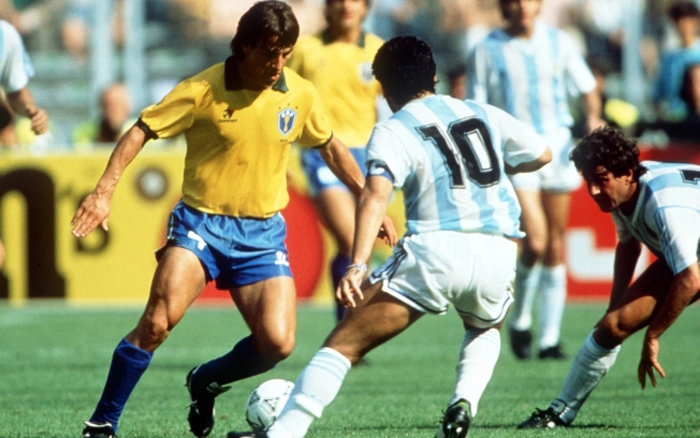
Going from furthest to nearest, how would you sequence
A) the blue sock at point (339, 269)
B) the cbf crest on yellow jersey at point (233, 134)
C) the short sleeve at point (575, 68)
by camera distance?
the short sleeve at point (575, 68) → the blue sock at point (339, 269) → the cbf crest on yellow jersey at point (233, 134)

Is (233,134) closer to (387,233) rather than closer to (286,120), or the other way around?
(286,120)

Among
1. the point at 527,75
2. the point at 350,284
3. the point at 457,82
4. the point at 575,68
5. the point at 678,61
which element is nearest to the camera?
the point at 350,284

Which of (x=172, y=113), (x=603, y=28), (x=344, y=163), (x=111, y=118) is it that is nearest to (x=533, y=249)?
(x=344, y=163)

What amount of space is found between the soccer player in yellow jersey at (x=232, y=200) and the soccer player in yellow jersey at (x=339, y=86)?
2.90 m

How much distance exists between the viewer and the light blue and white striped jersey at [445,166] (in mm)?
5195

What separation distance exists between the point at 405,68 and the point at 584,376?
1790 mm

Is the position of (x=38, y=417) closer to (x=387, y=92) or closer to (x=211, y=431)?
(x=211, y=431)

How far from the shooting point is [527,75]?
9.20 metres

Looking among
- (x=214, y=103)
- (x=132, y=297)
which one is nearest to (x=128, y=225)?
(x=132, y=297)

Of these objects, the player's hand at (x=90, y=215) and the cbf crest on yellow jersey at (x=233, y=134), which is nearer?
the player's hand at (x=90, y=215)

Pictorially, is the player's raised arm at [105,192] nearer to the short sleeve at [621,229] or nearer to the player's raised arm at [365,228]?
the player's raised arm at [365,228]

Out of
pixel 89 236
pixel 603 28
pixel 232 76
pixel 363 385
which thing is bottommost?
pixel 89 236

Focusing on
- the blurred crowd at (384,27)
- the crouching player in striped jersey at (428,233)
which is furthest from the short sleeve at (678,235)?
the blurred crowd at (384,27)

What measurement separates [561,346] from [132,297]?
5.63 metres
